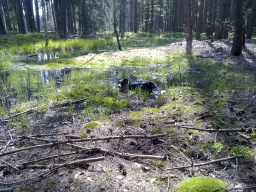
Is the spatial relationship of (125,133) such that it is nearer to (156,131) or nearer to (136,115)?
(156,131)

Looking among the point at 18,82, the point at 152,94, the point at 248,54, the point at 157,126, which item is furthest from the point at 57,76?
the point at 248,54

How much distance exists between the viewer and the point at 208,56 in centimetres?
1242

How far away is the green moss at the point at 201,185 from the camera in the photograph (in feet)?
8.09

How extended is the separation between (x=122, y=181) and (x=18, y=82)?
6353 mm

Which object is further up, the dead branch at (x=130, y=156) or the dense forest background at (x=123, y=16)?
the dense forest background at (x=123, y=16)

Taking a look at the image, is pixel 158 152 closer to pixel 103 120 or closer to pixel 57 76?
pixel 103 120

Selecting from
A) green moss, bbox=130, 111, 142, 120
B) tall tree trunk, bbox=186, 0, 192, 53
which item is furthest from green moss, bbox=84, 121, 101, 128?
tall tree trunk, bbox=186, 0, 192, 53

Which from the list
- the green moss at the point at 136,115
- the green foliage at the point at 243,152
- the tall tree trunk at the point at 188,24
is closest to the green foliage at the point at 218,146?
the green foliage at the point at 243,152

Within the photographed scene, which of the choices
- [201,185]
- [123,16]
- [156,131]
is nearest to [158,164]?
[201,185]

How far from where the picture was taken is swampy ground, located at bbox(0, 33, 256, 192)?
9.44ft

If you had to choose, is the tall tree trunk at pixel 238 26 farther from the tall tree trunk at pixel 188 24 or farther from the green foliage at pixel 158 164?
the green foliage at pixel 158 164

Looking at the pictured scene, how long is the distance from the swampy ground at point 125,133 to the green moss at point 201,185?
0.49 feet

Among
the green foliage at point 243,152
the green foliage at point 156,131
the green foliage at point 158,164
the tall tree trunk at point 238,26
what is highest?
the tall tree trunk at point 238,26

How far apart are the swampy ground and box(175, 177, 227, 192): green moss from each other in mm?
151
